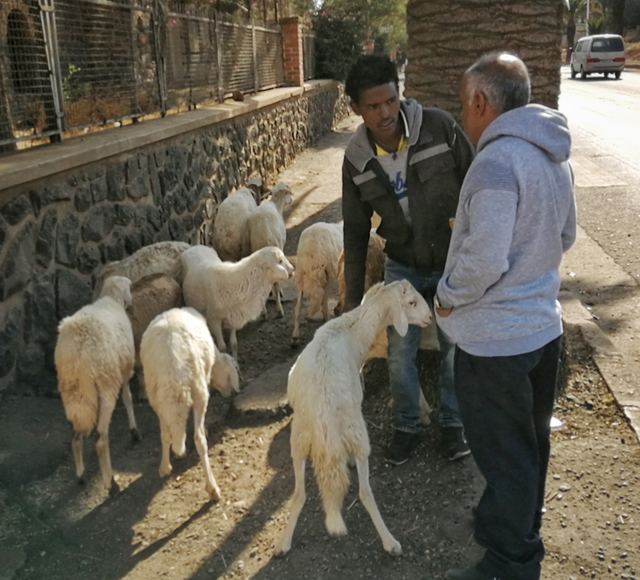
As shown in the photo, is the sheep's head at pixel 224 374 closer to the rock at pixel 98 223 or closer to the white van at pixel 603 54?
the rock at pixel 98 223

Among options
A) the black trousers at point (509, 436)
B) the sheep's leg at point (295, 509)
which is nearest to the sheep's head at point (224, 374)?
the sheep's leg at point (295, 509)

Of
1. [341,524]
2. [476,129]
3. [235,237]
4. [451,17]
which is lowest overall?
[341,524]

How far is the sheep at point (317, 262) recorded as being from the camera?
5387 millimetres

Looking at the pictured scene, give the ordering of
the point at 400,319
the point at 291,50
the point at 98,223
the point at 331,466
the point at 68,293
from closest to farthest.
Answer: the point at 331,466 < the point at 400,319 < the point at 68,293 < the point at 98,223 < the point at 291,50

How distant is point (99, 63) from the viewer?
618 centimetres

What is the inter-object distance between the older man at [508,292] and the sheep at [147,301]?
287 centimetres

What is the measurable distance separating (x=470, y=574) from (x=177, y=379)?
181 centimetres

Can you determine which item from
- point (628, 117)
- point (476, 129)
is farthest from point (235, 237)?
point (628, 117)

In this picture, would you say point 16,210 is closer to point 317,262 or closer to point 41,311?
point 41,311

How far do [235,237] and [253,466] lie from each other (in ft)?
11.0

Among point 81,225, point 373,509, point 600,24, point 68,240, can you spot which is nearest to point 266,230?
point 81,225

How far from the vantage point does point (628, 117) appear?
18.5 meters

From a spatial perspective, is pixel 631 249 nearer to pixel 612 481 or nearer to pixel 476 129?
pixel 612 481

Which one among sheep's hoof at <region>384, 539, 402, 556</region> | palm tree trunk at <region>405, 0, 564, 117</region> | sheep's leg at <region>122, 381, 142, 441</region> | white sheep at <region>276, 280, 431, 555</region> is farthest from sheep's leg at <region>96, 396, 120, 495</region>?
palm tree trunk at <region>405, 0, 564, 117</region>
